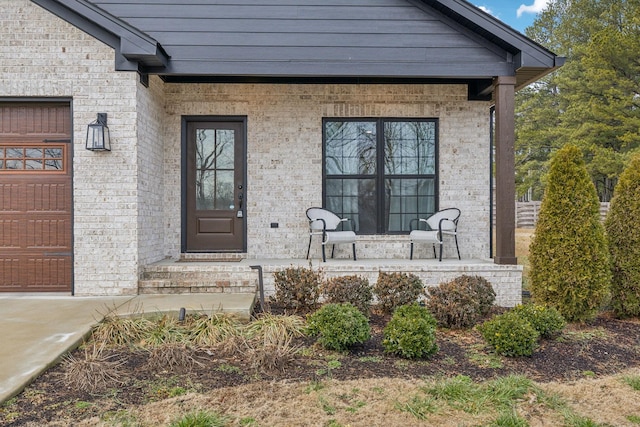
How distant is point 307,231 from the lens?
22.5 feet

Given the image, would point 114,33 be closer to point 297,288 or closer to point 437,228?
point 297,288

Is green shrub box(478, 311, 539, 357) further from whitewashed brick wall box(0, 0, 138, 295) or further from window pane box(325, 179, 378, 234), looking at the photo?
whitewashed brick wall box(0, 0, 138, 295)

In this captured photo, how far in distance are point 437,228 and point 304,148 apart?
2.31 m

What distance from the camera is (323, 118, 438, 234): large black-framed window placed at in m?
6.93

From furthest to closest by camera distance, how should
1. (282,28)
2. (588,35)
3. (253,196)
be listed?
(588,35), (253,196), (282,28)

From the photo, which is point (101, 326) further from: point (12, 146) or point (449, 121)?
point (449, 121)

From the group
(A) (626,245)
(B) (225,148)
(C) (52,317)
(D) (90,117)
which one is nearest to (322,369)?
(C) (52,317)

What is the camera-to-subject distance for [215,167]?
6.86m

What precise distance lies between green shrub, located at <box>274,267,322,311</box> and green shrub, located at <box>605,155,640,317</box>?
327cm

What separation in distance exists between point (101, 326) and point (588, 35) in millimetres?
23282

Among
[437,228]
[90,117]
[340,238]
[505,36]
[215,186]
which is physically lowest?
[340,238]

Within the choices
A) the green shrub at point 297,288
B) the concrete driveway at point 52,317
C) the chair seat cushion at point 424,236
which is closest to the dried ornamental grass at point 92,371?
the concrete driveway at point 52,317

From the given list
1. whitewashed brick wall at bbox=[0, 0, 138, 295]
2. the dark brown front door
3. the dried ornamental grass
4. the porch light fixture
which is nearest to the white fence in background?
the dark brown front door

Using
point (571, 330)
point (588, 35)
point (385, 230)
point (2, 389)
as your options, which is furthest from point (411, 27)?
point (588, 35)
